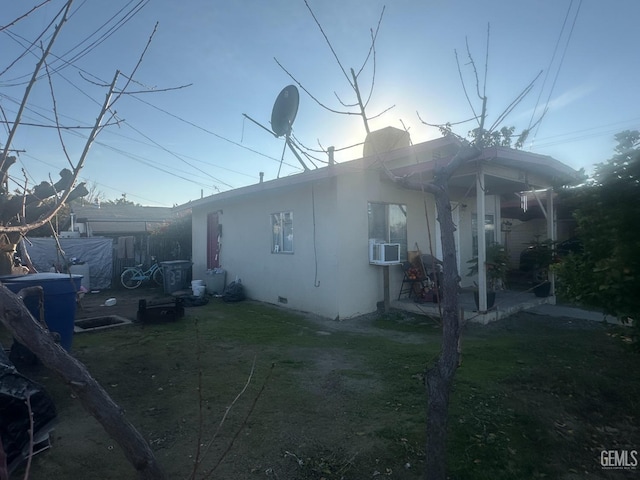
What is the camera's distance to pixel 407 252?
365 inches

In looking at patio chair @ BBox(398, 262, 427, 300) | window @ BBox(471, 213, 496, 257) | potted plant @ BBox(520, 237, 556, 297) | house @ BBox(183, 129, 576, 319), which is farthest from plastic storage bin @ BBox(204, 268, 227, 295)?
potted plant @ BBox(520, 237, 556, 297)

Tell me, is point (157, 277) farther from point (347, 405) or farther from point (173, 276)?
point (347, 405)

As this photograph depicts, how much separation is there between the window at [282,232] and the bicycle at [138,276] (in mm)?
6077

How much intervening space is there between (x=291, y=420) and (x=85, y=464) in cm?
167

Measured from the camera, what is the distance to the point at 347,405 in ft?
12.9

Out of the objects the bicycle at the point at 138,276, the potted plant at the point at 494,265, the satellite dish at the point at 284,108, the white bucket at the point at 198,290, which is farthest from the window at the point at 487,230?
the bicycle at the point at 138,276

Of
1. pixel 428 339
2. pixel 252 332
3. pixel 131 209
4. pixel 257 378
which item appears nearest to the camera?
pixel 257 378

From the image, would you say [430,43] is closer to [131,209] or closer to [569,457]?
[569,457]

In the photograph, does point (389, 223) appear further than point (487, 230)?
No

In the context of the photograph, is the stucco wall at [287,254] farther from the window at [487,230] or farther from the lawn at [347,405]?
the window at [487,230]

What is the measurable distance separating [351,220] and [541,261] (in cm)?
471

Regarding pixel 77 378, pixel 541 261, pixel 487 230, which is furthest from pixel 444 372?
pixel 487 230

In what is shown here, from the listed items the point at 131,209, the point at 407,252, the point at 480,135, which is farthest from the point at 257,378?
the point at 131,209

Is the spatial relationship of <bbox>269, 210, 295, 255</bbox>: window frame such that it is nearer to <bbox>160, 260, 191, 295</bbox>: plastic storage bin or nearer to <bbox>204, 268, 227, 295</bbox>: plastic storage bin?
<bbox>204, 268, 227, 295</bbox>: plastic storage bin
